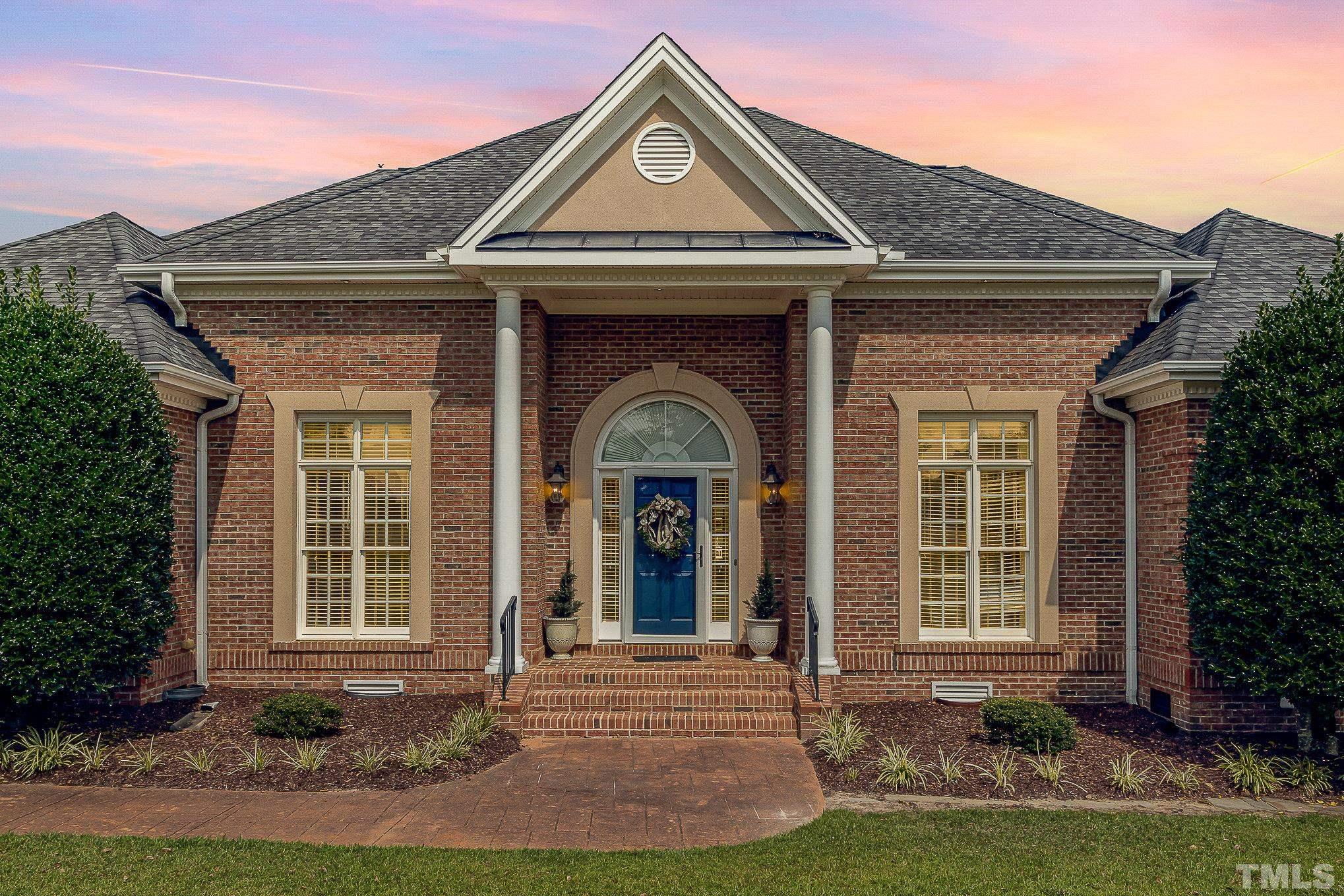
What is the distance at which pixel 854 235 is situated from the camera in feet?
34.0

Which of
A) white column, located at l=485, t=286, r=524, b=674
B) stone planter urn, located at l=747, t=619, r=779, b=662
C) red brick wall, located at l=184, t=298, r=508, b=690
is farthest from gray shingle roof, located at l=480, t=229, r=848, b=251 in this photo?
stone planter urn, located at l=747, t=619, r=779, b=662

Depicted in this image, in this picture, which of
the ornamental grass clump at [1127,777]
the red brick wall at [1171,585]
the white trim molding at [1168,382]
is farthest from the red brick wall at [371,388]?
the red brick wall at [1171,585]

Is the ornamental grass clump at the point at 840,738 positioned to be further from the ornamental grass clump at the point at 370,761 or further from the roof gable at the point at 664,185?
the roof gable at the point at 664,185

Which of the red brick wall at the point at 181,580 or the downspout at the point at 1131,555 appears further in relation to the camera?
the downspout at the point at 1131,555

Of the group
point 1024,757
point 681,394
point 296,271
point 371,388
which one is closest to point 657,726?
point 1024,757

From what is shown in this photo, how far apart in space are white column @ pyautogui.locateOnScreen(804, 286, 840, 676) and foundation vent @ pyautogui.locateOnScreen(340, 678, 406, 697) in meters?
4.94

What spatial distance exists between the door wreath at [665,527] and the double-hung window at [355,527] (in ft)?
9.51

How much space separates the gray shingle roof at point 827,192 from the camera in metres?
Result: 11.5

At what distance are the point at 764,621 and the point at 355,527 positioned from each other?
16.4 feet

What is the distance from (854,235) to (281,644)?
26.5 feet

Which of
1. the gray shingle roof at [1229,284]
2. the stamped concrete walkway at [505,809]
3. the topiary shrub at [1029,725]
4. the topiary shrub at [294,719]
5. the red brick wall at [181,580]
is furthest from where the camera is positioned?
the red brick wall at [181,580]

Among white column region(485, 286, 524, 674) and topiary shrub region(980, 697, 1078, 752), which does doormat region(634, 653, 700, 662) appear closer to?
white column region(485, 286, 524, 674)

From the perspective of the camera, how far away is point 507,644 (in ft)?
34.1

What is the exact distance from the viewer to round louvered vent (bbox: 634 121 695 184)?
35.7 feet
